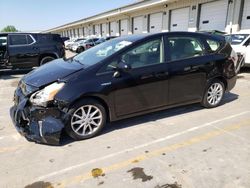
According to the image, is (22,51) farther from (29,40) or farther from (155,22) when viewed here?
(155,22)

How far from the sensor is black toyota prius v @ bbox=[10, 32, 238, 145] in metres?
3.51

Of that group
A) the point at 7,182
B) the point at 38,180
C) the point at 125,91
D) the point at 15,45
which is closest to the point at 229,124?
the point at 125,91

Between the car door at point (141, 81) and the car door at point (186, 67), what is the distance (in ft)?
0.60

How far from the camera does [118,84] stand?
3.86m

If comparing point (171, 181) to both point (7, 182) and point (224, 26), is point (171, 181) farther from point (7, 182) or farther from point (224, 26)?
point (224, 26)

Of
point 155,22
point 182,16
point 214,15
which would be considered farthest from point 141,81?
point 155,22

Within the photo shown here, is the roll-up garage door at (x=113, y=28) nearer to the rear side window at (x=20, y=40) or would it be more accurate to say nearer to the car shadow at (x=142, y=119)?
the rear side window at (x=20, y=40)

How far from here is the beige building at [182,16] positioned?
15.3 meters

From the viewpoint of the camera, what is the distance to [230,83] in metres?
5.32

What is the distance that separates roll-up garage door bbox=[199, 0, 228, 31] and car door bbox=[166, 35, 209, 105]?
13.2 meters

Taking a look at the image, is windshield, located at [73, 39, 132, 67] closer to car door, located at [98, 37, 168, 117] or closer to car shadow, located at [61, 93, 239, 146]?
car door, located at [98, 37, 168, 117]

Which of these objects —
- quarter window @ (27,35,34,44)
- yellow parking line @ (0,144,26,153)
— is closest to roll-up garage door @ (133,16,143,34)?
quarter window @ (27,35,34,44)

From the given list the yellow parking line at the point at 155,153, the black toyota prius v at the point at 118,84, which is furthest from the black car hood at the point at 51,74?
the yellow parking line at the point at 155,153

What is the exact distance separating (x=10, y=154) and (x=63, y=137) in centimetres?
81
